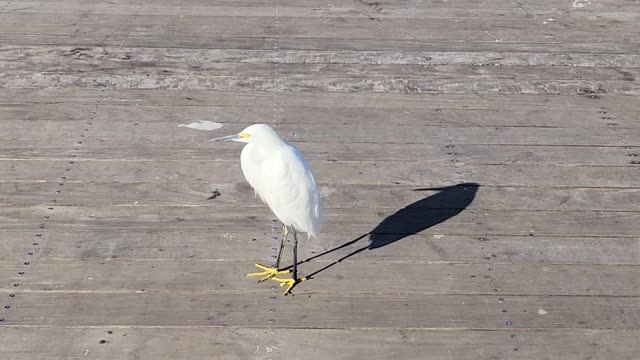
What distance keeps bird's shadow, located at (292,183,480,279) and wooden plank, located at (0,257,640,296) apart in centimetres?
16

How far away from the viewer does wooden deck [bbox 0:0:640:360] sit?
3627mm

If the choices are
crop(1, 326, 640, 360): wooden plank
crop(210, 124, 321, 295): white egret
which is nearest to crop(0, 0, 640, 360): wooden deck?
crop(1, 326, 640, 360): wooden plank

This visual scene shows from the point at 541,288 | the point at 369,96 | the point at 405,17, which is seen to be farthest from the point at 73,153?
the point at 405,17

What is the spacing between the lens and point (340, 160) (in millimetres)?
4906

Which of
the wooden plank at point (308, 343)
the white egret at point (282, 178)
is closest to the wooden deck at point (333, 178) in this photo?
the wooden plank at point (308, 343)

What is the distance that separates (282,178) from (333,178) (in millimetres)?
1010

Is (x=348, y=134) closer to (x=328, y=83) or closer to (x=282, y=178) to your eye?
(x=328, y=83)

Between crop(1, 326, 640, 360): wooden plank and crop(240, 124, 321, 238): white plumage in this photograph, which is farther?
crop(240, 124, 321, 238): white plumage

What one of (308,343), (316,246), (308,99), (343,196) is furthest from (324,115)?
(308,343)

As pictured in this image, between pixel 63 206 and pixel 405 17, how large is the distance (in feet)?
11.0

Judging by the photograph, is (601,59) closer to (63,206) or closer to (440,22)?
(440,22)

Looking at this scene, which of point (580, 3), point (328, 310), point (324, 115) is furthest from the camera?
point (580, 3)

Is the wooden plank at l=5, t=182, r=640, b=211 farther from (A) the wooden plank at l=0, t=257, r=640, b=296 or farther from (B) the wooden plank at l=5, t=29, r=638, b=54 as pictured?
(B) the wooden plank at l=5, t=29, r=638, b=54

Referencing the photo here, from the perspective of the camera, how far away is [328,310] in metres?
3.72
